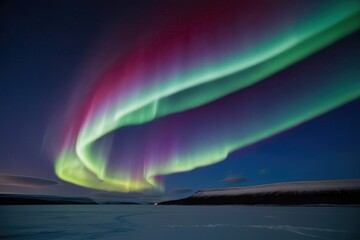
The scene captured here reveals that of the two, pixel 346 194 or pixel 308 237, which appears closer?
pixel 308 237

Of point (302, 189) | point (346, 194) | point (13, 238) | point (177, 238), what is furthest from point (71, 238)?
point (302, 189)

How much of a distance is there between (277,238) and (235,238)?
211 centimetres

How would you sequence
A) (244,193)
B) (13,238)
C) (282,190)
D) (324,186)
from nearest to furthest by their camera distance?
(13,238), (324,186), (282,190), (244,193)

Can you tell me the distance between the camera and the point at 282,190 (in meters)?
→ 170

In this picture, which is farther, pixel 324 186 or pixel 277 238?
pixel 324 186

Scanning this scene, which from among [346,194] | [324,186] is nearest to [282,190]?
[324,186]

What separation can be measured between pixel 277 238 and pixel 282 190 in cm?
17369

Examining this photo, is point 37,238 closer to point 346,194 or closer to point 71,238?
point 71,238

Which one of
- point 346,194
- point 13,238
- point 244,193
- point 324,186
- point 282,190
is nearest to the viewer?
point 13,238

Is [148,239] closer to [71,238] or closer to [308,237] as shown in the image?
[71,238]

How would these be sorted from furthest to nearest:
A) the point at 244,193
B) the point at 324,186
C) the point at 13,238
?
the point at 244,193, the point at 324,186, the point at 13,238

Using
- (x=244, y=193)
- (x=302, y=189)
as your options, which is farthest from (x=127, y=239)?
(x=244, y=193)

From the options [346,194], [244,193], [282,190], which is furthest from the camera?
[244,193]

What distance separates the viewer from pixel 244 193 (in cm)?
18912
